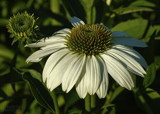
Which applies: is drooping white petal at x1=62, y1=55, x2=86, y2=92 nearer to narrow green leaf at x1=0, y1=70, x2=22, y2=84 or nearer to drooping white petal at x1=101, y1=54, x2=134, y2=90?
drooping white petal at x1=101, y1=54, x2=134, y2=90

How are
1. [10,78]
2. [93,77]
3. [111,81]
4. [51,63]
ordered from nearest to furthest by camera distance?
[93,77], [51,63], [111,81], [10,78]

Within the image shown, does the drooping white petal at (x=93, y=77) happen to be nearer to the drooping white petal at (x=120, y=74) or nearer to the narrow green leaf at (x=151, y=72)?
the drooping white petal at (x=120, y=74)

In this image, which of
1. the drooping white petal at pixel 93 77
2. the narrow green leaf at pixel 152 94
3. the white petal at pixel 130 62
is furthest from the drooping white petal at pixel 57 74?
the narrow green leaf at pixel 152 94

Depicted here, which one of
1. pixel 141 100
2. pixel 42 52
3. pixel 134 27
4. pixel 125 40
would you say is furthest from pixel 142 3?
pixel 42 52

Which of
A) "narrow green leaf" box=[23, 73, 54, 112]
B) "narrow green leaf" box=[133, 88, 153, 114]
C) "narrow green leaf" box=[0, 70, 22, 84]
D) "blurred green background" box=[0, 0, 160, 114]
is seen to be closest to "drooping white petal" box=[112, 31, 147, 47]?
"blurred green background" box=[0, 0, 160, 114]

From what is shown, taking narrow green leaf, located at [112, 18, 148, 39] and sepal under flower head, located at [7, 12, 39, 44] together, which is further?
narrow green leaf, located at [112, 18, 148, 39]

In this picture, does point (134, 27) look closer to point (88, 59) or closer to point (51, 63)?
point (88, 59)
